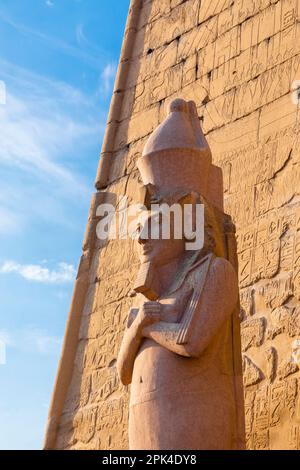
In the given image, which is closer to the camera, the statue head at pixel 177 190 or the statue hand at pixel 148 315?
the statue hand at pixel 148 315

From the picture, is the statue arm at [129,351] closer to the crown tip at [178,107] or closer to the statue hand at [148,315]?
the statue hand at [148,315]

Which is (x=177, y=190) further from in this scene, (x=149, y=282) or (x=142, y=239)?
(x=149, y=282)

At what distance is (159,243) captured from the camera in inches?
167

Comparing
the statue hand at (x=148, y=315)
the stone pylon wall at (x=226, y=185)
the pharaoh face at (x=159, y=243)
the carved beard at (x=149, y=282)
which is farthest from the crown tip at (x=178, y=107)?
the stone pylon wall at (x=226, y=185)

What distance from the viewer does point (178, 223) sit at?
4250 mm

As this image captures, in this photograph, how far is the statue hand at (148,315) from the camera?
401cm

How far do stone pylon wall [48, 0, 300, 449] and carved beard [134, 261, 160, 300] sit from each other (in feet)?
5.07

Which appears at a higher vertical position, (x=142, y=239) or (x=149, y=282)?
(x=142, y=239)

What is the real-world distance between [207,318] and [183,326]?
0.11 meters

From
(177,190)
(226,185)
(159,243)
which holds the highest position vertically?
(226,185)

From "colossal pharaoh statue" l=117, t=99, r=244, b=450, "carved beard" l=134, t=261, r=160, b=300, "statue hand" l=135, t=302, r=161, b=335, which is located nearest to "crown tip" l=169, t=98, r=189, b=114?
"colossal pharaoh statue" l=117, t=99, r=244, b=450

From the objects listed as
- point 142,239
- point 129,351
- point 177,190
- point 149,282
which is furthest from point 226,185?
point 129,351

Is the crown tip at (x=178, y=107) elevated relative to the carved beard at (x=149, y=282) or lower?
elevated
